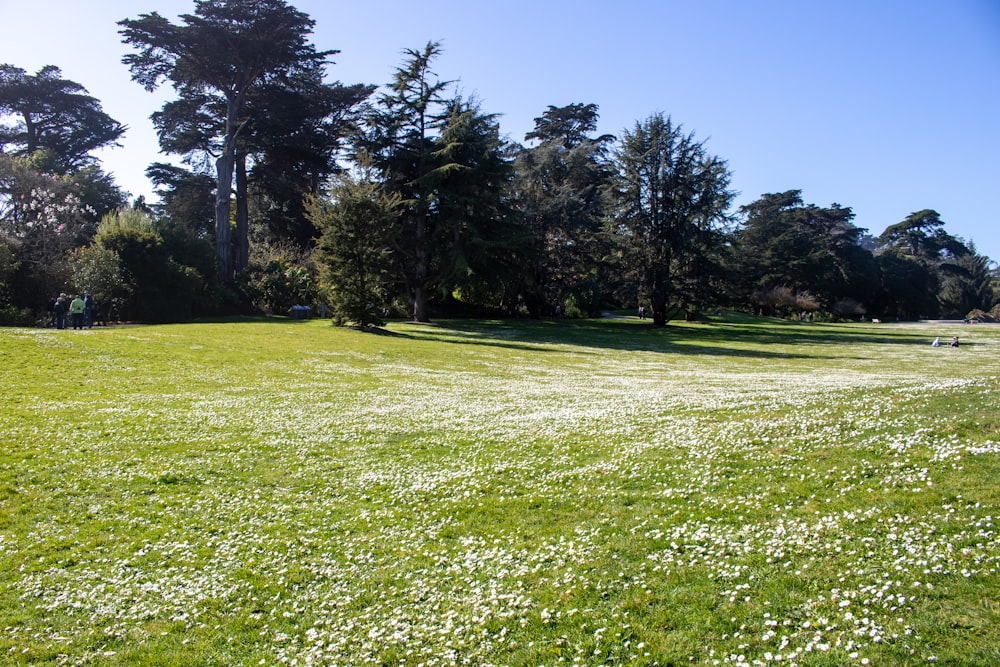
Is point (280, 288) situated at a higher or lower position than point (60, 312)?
higher

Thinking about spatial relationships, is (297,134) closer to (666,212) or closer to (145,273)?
(145,273)

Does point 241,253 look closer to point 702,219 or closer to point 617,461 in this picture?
point 702,219

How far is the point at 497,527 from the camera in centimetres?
771

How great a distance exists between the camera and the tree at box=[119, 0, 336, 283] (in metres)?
43.4

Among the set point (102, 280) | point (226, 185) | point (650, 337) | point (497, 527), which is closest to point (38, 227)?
point (102, 280)

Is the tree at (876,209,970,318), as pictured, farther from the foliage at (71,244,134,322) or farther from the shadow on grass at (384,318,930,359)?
the foliage at (71,244,134,322)

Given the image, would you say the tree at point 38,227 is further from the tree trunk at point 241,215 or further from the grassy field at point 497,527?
the grassy field at point 497,527

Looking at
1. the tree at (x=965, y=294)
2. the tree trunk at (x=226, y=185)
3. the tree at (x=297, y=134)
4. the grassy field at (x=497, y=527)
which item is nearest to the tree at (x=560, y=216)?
the tree at (x=297, y=134)

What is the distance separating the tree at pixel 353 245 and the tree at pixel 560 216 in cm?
1594

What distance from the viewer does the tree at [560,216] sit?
50.5 metres

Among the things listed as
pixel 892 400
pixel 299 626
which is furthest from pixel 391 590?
pixel 892 400

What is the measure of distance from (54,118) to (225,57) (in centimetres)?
2714

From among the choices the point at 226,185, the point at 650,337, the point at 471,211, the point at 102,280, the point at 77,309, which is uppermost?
the point at 226,185

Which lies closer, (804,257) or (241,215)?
(241,215)
